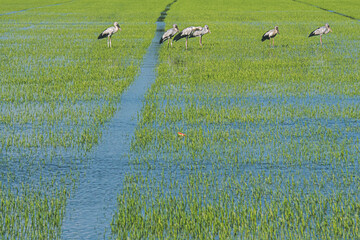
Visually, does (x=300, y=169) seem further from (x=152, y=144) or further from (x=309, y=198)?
(x=152, y=144)

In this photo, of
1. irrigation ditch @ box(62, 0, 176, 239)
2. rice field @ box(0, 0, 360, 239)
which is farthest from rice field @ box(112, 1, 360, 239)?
irrigation ditch @ box(62, 0, 176, 239)

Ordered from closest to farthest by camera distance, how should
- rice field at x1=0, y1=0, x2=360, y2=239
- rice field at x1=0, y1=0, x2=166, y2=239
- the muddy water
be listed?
the muddy water
rice field at x1=0, y1=0, x2=360, y2=239
rice field at x1=0, y1=0, x2=166, y2=239

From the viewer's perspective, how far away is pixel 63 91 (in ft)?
65.2

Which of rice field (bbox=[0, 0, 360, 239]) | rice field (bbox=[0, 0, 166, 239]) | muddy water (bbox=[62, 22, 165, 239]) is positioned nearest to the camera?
muddy water (bbox=[62, 22, 165, 239])

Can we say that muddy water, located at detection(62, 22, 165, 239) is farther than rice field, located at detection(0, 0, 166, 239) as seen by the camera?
No

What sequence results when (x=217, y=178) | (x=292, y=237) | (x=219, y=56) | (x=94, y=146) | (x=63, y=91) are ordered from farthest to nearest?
(x=219, y=56)
(x=63, y=91)
(x=94, y=146)
(x=217, y=178)
(x=292, y=237)

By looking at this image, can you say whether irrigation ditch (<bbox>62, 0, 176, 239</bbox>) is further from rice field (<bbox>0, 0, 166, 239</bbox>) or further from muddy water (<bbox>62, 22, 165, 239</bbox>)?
rice field (<bbox>0, 0, 166, 239</bbox>)

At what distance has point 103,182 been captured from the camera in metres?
11.0

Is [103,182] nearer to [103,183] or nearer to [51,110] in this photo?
[103,183]

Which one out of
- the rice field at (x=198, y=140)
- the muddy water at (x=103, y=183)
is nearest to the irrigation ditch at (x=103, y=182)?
the muddy water at (x=103, y=183)

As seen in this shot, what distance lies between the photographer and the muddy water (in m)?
8.90

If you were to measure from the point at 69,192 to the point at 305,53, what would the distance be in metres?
21.4

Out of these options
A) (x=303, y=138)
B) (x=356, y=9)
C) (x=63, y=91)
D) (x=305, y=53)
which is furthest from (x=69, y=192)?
(x=356, y=9)

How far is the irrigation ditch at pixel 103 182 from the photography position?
29.2 feet
